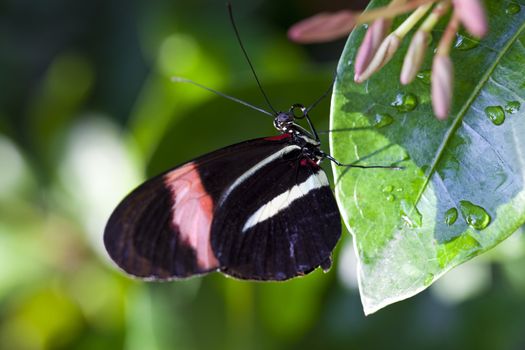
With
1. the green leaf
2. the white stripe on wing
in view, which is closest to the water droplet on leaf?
the green leaf

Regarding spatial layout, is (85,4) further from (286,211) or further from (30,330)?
(286,211)

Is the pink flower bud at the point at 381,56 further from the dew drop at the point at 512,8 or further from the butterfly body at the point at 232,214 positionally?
the butterfly body at the point at 232,214

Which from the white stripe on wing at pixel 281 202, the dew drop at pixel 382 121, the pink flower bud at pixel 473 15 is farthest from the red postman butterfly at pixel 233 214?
the pink flower bud at pixel 473 15

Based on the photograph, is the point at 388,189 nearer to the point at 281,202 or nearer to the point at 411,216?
the point at 411,216

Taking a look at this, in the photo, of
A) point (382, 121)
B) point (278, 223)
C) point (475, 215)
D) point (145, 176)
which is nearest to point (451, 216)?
point (475, 215)

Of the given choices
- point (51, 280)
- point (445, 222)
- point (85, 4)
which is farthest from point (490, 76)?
point (85, 4)

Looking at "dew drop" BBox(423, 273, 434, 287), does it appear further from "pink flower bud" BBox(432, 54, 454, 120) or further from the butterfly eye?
the butterfly eye
